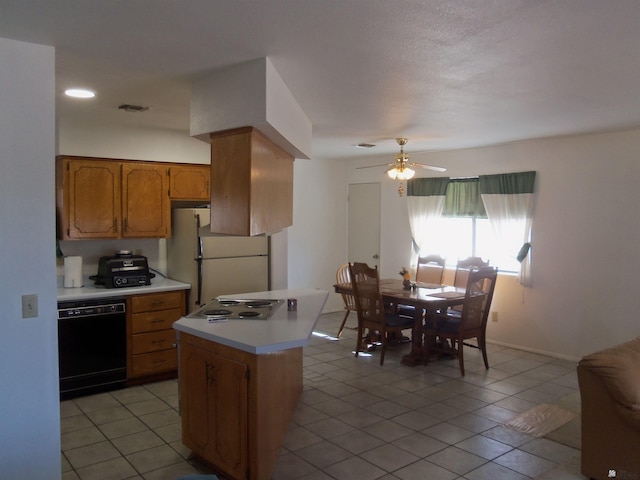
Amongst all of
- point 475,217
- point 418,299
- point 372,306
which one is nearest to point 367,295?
point 372,306

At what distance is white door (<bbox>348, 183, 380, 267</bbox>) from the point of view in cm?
744

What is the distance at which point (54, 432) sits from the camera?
101 inches

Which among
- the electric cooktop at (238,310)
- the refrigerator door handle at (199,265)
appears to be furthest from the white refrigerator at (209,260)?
the electric cooktop at (238,310)

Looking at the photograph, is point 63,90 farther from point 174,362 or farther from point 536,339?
point 536,339

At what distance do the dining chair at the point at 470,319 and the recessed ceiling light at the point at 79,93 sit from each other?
359 centimetres

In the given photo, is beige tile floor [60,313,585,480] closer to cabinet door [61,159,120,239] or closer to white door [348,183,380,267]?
cabinet door [61,159,120,239]

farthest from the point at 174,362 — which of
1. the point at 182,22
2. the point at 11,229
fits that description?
the point at 182,22

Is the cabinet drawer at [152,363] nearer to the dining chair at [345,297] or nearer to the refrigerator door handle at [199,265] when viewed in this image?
the refrigerator door handle at [199,265]

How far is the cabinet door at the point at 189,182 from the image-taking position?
4953 millimetres

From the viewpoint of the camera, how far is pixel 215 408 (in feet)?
9.28

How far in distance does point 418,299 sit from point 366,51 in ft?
9.36

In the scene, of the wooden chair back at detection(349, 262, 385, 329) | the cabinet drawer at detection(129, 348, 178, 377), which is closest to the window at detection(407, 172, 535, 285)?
the wooden chair back at detection(349, 262, 385, 329)

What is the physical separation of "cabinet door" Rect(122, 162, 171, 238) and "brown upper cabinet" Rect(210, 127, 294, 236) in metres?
1.81

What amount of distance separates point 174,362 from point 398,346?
106 inches
